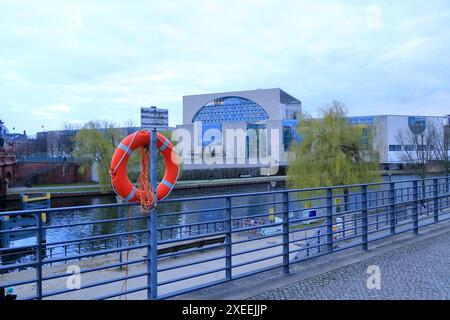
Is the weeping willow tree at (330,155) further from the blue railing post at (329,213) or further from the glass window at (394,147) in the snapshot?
the glass window at (394,147)

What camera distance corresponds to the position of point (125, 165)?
464cm

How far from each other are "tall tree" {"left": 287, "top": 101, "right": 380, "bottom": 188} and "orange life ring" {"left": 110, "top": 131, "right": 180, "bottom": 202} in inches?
1062

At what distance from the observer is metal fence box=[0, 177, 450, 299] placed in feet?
14.4

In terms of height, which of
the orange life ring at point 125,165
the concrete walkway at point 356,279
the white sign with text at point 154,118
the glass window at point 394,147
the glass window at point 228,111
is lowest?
the concrete walkway at point 356,279

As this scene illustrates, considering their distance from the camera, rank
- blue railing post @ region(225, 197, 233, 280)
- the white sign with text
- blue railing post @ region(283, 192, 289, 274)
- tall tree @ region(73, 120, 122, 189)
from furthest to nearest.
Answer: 1. tall tree @ region(73, 120, 122, 189)
2. blue railing post @ region(283, 192, 289, 274)
3. blue railing post @ region(225, 197, 233, 280)
4. the white sign with text

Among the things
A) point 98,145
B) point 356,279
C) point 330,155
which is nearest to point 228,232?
point 356,279

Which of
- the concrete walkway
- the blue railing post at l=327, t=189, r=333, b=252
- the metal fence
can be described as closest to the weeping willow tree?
the metal fence

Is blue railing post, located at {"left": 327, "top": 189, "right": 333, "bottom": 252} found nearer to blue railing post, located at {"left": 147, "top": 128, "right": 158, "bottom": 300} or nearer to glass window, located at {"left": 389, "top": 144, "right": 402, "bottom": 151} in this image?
blue railing post, located at {"left": 147, "top": 128, "right": 158, "bottom": 300}

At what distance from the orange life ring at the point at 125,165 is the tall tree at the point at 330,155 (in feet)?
88.5

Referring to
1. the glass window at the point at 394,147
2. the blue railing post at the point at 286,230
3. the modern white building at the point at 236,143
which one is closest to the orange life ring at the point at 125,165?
the blue railing post at the point at 286,230

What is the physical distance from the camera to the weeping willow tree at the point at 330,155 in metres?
31.0
